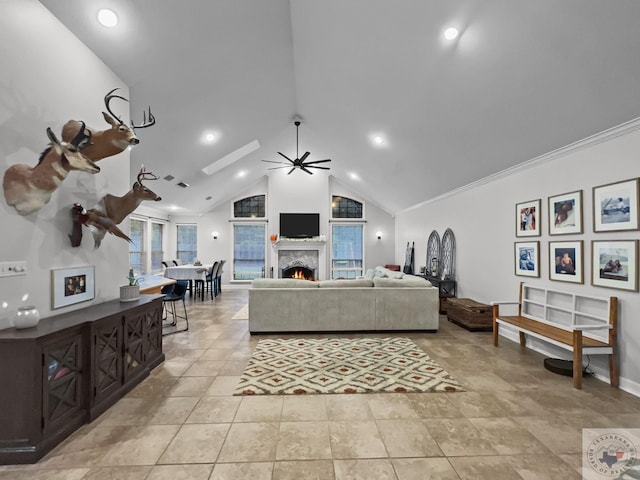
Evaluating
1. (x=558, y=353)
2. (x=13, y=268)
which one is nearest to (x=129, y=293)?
(x=13, y=268)

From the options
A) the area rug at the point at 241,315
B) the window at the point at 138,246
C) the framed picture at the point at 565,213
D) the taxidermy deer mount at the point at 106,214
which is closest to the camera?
the taxidermy deer mount at the point at 106,214

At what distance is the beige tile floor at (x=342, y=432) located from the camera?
6.14 ft

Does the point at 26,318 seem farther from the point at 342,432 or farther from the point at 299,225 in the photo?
the point at 299,225

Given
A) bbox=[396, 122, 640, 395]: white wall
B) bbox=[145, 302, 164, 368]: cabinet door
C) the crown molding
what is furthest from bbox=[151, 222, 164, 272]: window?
the crown molding

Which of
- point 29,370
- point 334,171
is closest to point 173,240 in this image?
point 334,171

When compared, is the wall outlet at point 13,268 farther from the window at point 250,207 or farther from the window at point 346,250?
the window at point 346,250

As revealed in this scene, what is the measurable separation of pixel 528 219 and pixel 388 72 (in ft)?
8.84

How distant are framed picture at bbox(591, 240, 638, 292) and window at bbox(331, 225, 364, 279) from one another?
7208 millimetres

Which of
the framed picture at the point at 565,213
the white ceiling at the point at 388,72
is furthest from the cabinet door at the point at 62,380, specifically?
the framed picture at the point at 565,213

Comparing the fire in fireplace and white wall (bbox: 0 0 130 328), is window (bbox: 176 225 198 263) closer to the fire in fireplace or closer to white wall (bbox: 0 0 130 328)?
the fire in fireplace

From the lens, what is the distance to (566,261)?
3.52 m

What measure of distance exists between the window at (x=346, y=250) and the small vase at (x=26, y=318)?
27.3 feet

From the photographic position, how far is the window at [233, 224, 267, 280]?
1007cm

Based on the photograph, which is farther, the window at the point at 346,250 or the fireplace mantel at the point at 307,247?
the window at the point at 346,250
